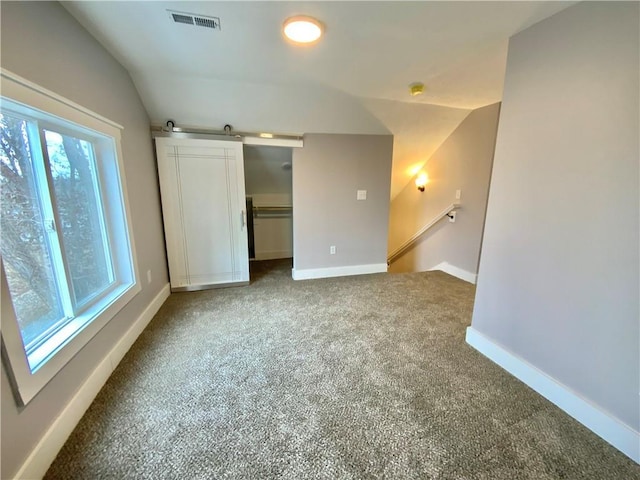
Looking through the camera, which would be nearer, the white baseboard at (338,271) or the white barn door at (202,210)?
the white barn door at (202,210)

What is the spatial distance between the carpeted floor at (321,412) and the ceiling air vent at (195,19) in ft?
7.12

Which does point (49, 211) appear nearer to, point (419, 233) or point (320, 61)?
point (320, 61)

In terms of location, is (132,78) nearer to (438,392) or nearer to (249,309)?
(249,309)

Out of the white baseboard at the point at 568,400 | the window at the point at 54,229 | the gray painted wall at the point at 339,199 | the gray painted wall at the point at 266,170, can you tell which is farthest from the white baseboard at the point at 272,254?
the white baseboard at the point at 568,400

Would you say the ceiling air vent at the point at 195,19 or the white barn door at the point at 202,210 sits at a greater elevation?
the ceiling air vent at the point at 195,19

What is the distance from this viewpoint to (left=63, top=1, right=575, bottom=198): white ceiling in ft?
4.62

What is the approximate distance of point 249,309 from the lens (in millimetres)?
2633

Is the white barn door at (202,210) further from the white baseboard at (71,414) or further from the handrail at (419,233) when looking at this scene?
the handrail at (419,233)

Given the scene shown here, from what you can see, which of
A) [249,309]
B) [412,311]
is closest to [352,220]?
[412,311]

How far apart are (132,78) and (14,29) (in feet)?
4.11

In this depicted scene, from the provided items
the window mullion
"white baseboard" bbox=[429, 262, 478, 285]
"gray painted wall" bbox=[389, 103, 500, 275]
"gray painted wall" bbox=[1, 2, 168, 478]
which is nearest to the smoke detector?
"gray painted wall" bbox=[389, 103, 500, 275]

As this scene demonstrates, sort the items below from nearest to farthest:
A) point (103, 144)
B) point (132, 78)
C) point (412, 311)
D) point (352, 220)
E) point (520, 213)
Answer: point (520, 213)
point (103, 144)
point (132, 78)
point (412, 311)
point (352, 220)

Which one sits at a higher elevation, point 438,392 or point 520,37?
point 520,37

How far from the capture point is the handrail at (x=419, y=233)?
11.7ft
